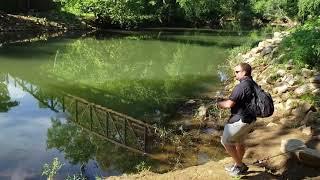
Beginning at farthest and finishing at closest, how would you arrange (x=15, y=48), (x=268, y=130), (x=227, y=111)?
(x=15, y=48)
(x=227, y=111)
(x=268, y=130)

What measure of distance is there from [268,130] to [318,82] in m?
3.43

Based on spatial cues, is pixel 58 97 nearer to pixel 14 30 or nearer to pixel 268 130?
pixel 268 130

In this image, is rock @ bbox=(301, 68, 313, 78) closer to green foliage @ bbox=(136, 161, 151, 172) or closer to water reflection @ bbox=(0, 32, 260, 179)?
water reflection @ bbox=(0, 32, 260, 179)

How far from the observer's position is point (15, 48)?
27938mm

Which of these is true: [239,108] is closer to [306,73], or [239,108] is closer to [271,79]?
[306,73]

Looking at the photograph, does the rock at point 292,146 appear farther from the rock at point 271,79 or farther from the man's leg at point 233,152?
the rock at point 271,79

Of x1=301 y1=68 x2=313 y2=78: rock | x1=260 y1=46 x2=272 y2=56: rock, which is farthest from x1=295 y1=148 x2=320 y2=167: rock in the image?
x1=260 y1=46 x2=272 y2=56: rock

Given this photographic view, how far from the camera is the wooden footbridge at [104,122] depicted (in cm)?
1180

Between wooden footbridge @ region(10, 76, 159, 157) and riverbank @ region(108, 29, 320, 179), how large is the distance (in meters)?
2.37

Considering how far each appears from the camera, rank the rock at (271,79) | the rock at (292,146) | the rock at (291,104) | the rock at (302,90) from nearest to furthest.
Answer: the rock at (292,146)
the rock at (291,104)
the rock at (302,90)
the rock at (271,79)

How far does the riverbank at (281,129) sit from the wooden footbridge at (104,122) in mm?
2375

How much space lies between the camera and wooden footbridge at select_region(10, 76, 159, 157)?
11.8m

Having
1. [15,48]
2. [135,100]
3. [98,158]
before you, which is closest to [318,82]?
[135,100]

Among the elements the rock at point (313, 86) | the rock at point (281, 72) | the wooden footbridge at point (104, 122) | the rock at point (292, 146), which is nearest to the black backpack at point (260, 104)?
the rock at point (292, 146)
